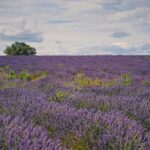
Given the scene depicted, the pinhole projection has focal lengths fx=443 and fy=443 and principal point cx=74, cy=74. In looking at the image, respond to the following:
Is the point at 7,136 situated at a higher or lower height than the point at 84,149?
higher

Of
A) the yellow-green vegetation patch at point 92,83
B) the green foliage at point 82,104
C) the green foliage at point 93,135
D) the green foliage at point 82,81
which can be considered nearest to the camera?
the green foliage at point 93,135

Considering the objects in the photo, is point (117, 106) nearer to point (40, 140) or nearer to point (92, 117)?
point (92, 117)

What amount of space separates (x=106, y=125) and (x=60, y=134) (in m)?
0.34

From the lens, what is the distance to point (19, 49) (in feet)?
108

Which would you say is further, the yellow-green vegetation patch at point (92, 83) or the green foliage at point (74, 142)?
the yellow-green vegetation patch at point (92, 83)

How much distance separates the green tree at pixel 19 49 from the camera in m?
32.8

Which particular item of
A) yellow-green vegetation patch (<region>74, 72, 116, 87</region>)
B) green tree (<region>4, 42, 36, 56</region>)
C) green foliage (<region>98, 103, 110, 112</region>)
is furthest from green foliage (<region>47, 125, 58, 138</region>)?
green tree (<region>4, 42, 36, 56</region>)

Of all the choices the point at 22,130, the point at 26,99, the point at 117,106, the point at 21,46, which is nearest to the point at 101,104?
the point at 117,106

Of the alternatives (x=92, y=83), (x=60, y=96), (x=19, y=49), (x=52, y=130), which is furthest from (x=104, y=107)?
(x=19, y=49)

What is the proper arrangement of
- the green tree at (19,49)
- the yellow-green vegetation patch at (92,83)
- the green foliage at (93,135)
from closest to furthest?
the green foliage at (93,135), the yellow-green vegetation patch at (92,83), the green tree at (19,49)

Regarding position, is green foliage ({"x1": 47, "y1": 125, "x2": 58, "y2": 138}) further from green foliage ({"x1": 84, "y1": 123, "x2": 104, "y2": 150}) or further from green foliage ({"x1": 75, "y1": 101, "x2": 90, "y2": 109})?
green foliage ({"x1": 75, "y1": 101, "x2": 90, "y2": 109})

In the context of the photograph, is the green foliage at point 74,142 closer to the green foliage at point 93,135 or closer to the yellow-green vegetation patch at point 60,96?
the green foliage at point 93,135

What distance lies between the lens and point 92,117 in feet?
10.9

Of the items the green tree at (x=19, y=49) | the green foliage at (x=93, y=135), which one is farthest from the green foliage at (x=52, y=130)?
the green tree at (x=19, y=49)
